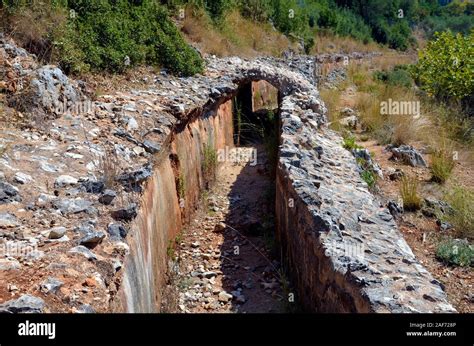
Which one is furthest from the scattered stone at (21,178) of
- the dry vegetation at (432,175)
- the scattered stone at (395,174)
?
the scattered stone at (395,174)

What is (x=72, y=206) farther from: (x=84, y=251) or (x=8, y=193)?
(x=84, y=251)

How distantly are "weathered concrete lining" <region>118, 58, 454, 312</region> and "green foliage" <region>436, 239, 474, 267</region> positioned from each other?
3.77 ft

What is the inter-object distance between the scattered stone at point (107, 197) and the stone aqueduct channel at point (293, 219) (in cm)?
6

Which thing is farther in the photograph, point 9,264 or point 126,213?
point 126,213

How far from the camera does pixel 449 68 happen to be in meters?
10.1

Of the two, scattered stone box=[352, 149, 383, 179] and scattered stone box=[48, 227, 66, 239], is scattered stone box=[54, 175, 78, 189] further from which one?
scattered stone box=[352, 149, 383, 179]

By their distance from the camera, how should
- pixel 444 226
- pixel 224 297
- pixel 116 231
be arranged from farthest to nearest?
pixel 444 226 → pixel 224 297 → pixel 116 231

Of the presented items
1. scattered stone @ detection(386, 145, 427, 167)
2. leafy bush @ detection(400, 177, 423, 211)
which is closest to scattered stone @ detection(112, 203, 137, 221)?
leafy bush @ detection(400, 177, 423, 211)

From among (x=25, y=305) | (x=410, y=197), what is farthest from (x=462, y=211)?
(x=25, y=305)

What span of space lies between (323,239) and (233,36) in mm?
11018

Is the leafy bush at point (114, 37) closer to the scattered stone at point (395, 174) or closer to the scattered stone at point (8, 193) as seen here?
the scattered stone at point (8, 193)

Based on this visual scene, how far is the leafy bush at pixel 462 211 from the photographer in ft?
18.1
